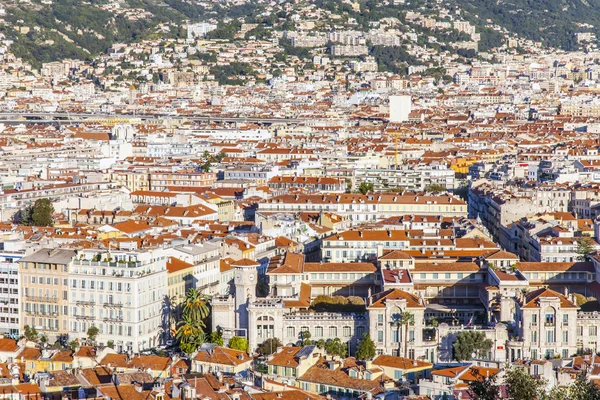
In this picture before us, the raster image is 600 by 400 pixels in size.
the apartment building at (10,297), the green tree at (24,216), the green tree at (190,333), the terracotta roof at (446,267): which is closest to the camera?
the green tree at (190,333)

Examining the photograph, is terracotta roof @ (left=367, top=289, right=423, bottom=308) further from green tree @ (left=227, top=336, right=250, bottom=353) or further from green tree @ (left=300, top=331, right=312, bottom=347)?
green tree @ (left=227, top=336, right=250, bottom=353)

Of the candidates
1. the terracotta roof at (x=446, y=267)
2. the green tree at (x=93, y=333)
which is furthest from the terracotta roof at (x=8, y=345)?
the terracotta roof at (x=446, y=267)

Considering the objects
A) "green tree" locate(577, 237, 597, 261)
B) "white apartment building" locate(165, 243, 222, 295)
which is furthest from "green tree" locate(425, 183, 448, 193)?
"white apartment building" locate(165, 243, 222, 295)

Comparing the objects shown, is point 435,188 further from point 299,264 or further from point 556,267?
point 299,264

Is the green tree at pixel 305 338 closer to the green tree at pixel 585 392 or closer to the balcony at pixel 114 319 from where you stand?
the balcony at pixel 114 319

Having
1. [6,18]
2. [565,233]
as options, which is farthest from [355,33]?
[565,233]

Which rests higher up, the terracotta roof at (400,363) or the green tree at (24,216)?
the green tree at (24,216)

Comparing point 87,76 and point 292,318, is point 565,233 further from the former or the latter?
point 87,76
